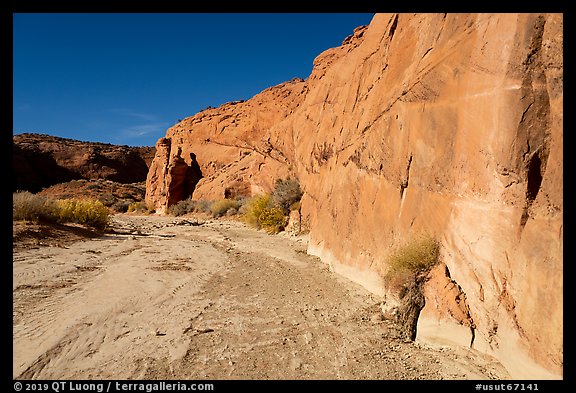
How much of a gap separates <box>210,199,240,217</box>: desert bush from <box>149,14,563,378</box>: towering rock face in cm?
1927

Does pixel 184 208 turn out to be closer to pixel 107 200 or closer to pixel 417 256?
pixel 107 200

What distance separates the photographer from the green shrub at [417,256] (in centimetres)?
544

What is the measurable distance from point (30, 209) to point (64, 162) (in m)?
55.8

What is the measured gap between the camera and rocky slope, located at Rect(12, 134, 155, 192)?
53375mm

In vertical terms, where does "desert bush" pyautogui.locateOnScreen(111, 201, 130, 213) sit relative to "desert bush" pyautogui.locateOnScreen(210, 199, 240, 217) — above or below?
below

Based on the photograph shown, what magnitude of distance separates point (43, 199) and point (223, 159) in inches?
1004

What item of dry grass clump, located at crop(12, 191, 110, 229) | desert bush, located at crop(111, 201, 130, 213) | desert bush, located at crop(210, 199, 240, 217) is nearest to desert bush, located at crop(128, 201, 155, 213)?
desert bush, located at crop(111, 201, 130, 213)

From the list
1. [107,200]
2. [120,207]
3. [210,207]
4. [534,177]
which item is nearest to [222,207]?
[210,207]

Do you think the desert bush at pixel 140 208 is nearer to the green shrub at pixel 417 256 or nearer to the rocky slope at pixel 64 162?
the rocky slope at pixel 64 162

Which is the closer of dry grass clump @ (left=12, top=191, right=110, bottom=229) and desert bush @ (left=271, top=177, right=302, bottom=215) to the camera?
dry grass clump @ (left=12, top=191, right=110, bottom=229)

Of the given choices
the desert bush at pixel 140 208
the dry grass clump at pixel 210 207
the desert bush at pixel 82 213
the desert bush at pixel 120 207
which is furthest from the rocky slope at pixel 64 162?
the desert bush at pixel 82 213

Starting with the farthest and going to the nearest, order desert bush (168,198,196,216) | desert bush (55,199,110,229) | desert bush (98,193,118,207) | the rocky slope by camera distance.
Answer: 1. the rocky slope
2. desert bush (98,193,118,207)
3. desert bush (168,198,196,216)
4. desert bush (55,199,110,229)

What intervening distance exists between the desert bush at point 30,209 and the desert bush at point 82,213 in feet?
4.12

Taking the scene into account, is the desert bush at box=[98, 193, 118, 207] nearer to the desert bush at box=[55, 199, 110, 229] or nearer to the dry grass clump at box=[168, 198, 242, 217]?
the dry grass clump at box=[168, 198, 242, 217]
